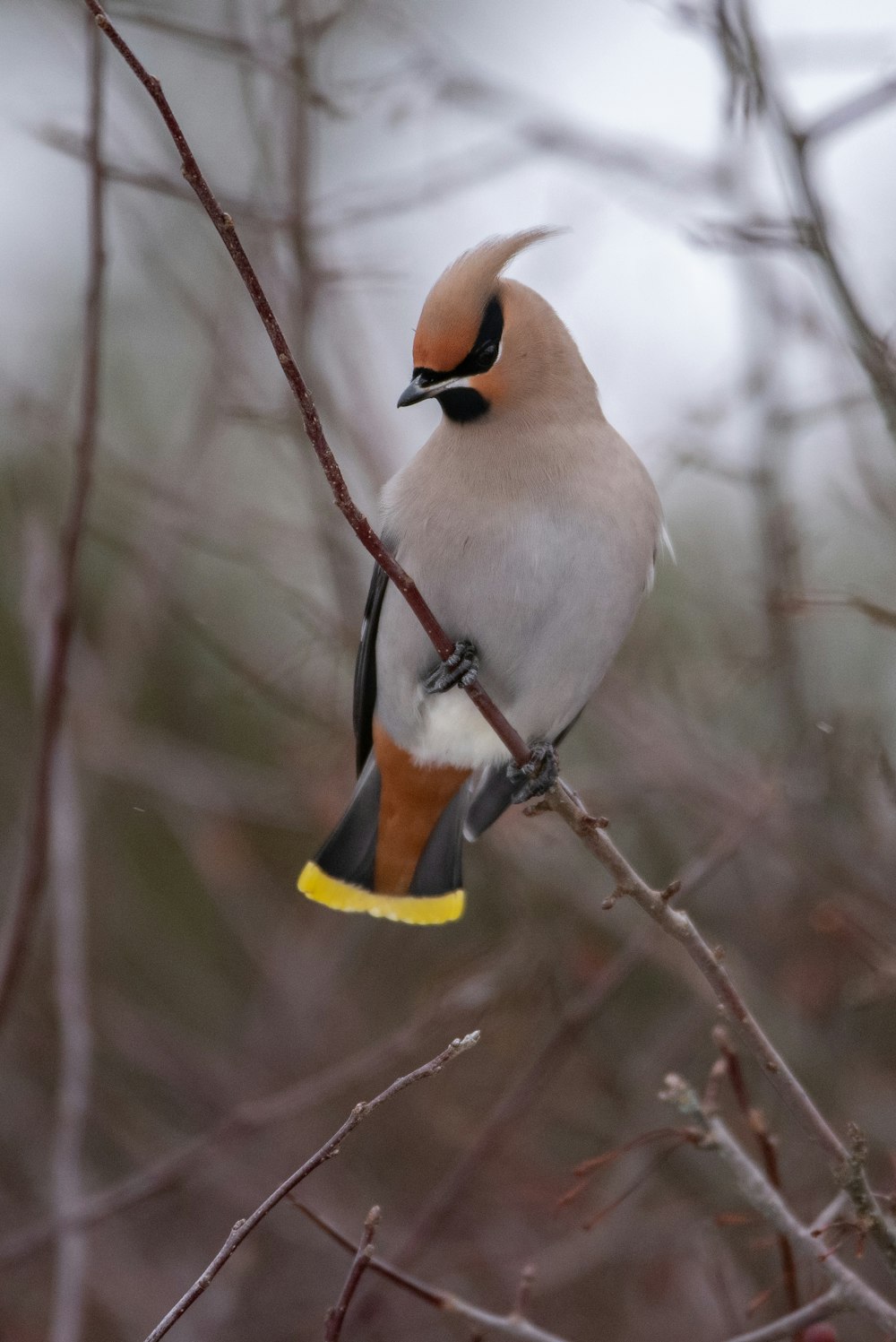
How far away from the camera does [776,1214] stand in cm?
223

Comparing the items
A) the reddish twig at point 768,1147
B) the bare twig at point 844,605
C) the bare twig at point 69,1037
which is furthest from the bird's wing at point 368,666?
the reddish twig at point 768,1147

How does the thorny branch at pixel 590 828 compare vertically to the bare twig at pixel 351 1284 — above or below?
above

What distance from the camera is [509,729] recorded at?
274 centimetres

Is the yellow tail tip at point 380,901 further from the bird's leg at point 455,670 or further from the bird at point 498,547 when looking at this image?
the bird's leg at point 455,670

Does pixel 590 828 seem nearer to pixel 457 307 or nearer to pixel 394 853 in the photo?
pixel 457 307

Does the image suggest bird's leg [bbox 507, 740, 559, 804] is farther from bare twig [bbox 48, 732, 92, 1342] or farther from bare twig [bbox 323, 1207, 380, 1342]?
bare twig [bbox 323, 1207, 380, 1342]

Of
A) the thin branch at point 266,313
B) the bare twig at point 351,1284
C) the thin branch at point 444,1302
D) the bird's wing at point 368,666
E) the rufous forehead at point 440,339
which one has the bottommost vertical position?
the bare twig at point 351,1284

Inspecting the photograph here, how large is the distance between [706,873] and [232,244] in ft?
6.72

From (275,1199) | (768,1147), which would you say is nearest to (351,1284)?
(275,1199)

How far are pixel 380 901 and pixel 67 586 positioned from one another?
1.26m

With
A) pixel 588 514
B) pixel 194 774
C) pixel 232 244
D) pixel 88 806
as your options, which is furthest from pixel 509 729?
pixel 88 806

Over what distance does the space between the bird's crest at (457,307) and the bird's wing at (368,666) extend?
0.63 metres

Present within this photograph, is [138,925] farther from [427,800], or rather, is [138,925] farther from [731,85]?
[731,85]

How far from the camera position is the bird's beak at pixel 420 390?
3.08 m
